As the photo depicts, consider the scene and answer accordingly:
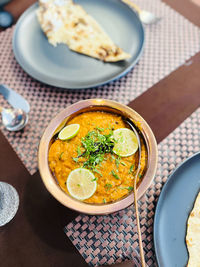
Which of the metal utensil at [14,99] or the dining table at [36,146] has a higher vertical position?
the metal utensil at [14,99]

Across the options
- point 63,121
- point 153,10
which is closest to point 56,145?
point 63,121

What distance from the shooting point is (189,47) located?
1.97 m

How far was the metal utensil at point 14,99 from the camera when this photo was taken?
1701mm

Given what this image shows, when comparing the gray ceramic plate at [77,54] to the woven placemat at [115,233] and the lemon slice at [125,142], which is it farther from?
the woven placemat at [115,233]

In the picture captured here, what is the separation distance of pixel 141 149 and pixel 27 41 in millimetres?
1216

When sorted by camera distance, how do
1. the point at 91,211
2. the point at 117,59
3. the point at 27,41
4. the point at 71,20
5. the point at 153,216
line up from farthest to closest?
1. the point at 71,20
2. the point at 27,41
3. the point at 117,59
4. the point at 153,216
5. the point at 91,211

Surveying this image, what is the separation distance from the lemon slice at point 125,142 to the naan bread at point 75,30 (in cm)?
61

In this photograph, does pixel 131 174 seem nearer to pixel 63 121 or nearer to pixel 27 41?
pixel 63 121

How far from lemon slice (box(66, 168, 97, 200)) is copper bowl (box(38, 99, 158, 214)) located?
0.07 meters

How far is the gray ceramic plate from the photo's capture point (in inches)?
68.0

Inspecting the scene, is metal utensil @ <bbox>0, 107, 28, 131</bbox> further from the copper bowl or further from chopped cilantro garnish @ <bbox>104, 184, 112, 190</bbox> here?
chopped cilantro garnish @ <bbox>104, 184, 112, 190</bbox>

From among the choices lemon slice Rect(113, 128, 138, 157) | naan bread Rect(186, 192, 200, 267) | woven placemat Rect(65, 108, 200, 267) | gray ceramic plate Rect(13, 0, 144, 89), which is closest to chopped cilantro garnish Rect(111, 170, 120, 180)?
lemon slice Rect(113, 128, 138, 157)

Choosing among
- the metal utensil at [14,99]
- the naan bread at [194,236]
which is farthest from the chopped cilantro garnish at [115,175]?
the metal utensil at [14,99]

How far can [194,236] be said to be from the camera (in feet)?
4.12
